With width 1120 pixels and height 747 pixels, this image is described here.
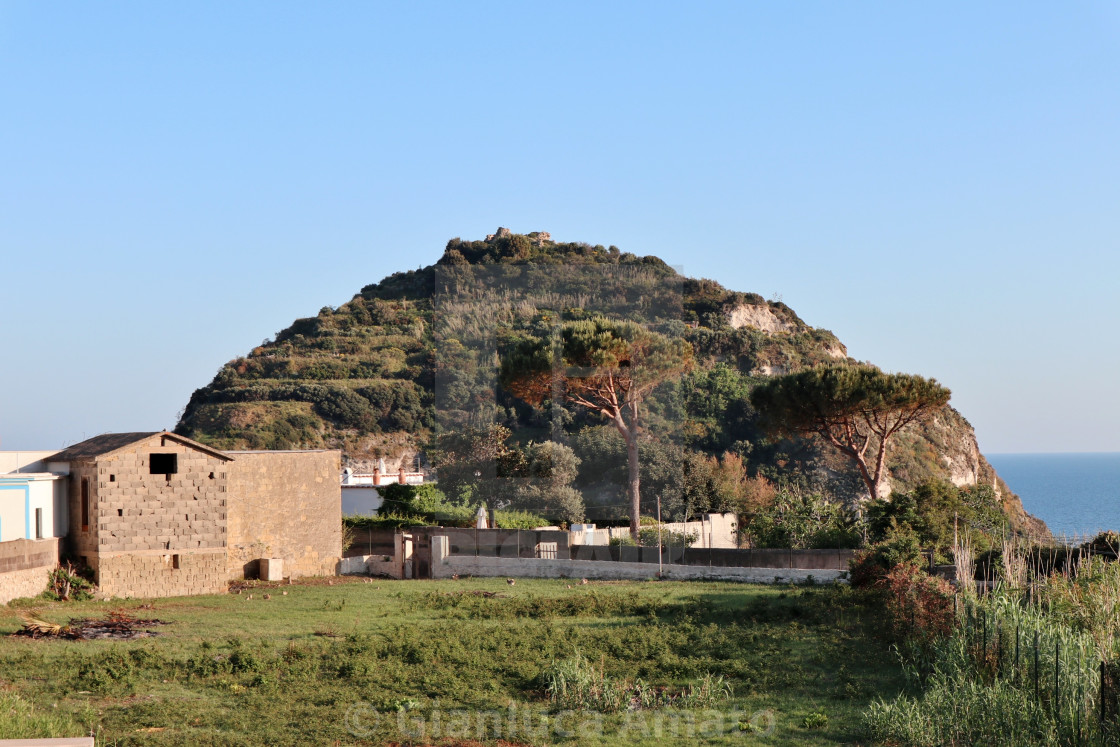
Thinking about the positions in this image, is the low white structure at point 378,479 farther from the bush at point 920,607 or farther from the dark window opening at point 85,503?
the bush at point 920,607

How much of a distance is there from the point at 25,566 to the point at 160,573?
283 cm

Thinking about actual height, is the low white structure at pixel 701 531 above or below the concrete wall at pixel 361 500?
below

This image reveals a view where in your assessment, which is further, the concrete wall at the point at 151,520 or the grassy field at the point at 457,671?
the concrete wall at the point at 151,520

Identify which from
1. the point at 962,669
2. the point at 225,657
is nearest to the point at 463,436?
the point at 225,657

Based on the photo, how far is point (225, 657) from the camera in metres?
13.7

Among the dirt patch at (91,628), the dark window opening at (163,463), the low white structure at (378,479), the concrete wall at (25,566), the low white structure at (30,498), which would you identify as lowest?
the dirt patch at (91,628)

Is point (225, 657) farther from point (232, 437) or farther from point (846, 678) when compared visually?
point (232, 437)

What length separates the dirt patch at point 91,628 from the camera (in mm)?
15547

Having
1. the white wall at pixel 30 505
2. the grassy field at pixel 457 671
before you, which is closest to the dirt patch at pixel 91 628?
the grassy field at pixel 457 671

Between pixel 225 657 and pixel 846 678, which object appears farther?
pixel 225 657

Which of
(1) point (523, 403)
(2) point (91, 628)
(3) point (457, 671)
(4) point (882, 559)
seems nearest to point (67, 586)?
(2) point (91, 628)

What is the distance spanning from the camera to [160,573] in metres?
21.6

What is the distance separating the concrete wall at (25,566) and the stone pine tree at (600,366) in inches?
602

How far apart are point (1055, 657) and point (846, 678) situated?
3.25 metres
